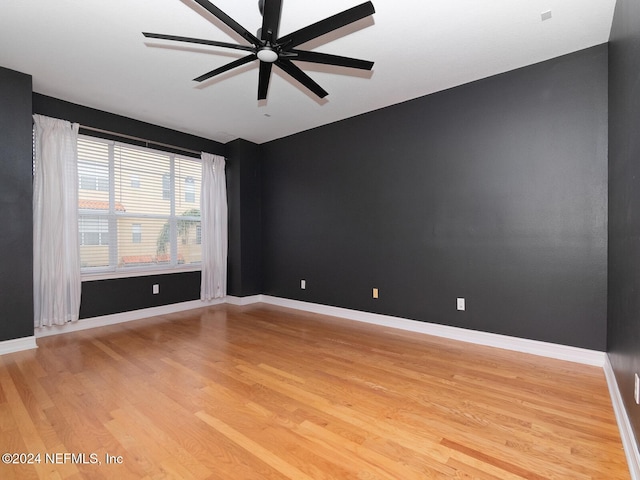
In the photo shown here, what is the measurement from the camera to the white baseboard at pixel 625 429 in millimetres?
1431

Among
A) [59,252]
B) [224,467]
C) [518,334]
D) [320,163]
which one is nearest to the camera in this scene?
[224,467]

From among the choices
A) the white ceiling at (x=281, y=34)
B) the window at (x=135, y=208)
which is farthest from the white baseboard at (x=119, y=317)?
the white ceiling at (x=281, y=34)

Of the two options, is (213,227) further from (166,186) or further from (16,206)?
(16,206)

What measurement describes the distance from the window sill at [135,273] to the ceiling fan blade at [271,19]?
3.67 meters

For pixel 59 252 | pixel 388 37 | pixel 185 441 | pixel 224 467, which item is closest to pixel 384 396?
pixel 224 467

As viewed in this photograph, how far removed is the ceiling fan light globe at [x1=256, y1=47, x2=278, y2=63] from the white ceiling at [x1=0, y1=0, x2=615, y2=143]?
45cm

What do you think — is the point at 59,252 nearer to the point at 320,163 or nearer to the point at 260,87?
the point at 260,87

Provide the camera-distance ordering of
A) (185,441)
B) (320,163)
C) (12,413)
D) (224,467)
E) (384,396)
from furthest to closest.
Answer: (320,163) → (384,396) → (12,413) → (185,441) → (224,467)

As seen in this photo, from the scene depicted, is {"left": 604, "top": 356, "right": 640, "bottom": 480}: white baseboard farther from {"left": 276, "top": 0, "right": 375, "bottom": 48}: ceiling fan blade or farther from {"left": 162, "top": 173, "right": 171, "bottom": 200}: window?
{"left": 162, "top": 173, "right": 171, "bottom": 200}: window

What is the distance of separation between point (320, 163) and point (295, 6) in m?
2.56

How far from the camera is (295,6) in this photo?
224cm

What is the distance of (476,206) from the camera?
3.34 m

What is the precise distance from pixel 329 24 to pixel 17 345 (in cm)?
402

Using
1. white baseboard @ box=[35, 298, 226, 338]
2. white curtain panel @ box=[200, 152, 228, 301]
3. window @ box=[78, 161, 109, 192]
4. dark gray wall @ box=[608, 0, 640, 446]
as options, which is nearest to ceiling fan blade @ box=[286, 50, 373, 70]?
dark gray wall @ box=[608, 0, 640, 446]
